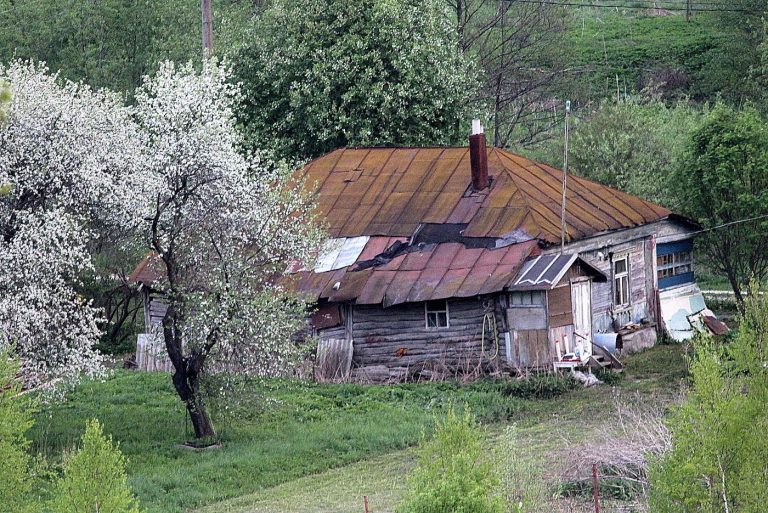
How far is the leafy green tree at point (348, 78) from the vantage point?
36219 mm

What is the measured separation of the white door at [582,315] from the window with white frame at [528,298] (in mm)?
1052

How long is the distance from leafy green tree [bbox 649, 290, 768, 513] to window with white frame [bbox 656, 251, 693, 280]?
19.6 metres

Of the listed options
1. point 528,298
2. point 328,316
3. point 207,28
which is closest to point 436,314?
point 528,298

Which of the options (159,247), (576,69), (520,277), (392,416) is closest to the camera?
(159,247)

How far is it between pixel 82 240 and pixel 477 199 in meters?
11.0

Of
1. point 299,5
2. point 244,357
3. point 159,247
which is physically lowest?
point 244,357

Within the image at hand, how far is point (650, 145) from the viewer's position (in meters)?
38.2

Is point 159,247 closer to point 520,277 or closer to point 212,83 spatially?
point 212,83

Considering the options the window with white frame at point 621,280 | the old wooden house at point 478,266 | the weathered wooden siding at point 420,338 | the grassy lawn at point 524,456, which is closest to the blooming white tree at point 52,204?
the grassy lawn at point 524,456

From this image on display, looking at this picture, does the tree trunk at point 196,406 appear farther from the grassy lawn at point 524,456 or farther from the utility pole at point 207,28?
the utility pole at point 207,28

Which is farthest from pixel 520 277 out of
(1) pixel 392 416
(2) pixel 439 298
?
(1) pixel 392 416

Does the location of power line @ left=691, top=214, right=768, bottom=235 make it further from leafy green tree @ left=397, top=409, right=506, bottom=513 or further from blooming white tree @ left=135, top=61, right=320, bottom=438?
leafy green tree @ left=397, top=409, right=506, bottom=513

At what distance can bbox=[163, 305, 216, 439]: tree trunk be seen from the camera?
2145 cm

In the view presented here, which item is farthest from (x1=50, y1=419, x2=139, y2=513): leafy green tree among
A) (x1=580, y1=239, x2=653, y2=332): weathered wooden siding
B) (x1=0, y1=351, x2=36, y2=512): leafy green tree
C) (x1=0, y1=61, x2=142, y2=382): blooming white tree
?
(x1=580, y1=239, x2=653, y2=332): weathered wooden siding
